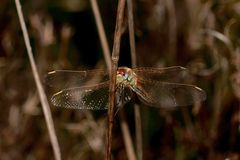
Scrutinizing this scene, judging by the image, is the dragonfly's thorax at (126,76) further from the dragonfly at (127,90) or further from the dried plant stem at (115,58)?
the dried plant stem at (115,58)

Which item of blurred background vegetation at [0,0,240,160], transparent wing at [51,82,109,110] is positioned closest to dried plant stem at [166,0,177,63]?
blurred background vegetation at [0,0,240,160]

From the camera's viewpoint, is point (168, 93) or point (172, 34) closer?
point (168, 93)

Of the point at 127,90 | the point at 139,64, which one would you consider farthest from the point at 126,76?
the point at 139,64

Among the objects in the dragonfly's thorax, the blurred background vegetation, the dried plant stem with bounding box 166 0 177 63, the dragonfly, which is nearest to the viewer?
the dragonfly's thorax

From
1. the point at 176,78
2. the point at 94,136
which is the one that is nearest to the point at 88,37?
the point at 94,136

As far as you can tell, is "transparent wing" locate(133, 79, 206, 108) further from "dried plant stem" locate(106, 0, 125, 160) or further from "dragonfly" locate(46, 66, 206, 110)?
"dried plant stem" locate(106, 0, 125, 160)

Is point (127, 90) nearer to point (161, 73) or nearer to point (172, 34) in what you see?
point (161, 73)

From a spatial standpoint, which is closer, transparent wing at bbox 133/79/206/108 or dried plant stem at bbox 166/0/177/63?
transparent wing at bbox 133/79/206/108

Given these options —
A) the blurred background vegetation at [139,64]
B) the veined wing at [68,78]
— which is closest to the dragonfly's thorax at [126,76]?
the veined wing at [68,78]
